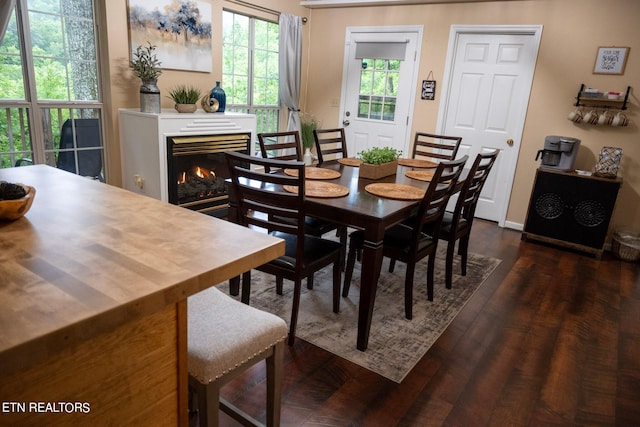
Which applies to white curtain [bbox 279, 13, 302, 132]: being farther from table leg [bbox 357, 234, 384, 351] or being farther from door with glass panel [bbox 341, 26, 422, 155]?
table leg [bbox 357, 234, 384, 351]

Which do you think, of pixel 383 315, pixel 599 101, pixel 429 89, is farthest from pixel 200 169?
pixel 599 101

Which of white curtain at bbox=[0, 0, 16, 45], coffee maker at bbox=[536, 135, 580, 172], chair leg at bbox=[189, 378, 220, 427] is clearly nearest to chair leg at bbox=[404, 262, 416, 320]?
chair leg at bbox=[189, 378, 220, 427]

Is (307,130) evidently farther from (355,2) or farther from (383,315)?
(383,315)

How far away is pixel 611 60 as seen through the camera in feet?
12.5

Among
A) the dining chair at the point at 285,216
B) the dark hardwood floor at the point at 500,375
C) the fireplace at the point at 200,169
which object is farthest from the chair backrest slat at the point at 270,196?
the fireplace at the point at 200,169

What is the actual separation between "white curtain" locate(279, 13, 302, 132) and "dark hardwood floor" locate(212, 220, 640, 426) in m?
3.51

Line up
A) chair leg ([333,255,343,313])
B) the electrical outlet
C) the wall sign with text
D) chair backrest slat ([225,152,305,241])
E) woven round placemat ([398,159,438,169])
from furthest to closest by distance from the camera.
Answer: the wall sign with text → the electrical outlet → woven round placemat ([398,159,438,169]) → chair leg ([333,255,343,313]) → chair backrest slat ([225,152,305,241])

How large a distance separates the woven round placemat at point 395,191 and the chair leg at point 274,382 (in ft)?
4.14

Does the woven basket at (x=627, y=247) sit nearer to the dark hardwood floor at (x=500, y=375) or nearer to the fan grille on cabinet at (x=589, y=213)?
the fan grille on cabinet at (x=589, y=213)

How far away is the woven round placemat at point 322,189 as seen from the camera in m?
2.29

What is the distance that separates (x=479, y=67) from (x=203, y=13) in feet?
9.52

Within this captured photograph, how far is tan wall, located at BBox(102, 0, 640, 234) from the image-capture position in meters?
3.77

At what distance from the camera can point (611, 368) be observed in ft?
7.32

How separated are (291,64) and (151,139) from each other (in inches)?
93.0
